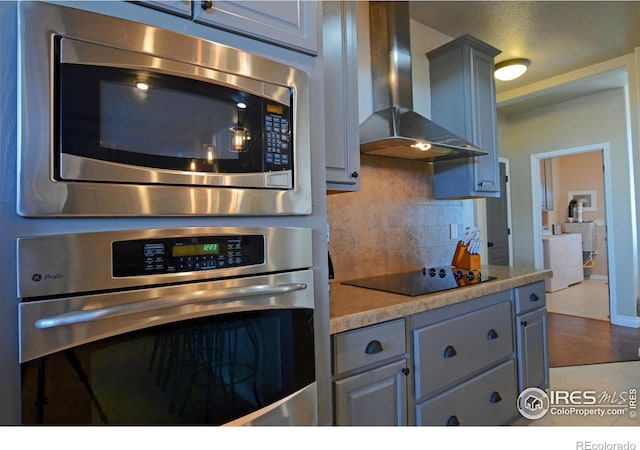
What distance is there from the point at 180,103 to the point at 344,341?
35.6 inches

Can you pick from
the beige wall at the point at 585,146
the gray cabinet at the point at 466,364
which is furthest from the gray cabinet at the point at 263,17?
the beige wall at the point at 585,146

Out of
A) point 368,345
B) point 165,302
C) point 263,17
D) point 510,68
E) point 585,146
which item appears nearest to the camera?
point 165,302

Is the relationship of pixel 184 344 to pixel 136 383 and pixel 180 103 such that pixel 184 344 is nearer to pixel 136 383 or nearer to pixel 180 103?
pixel 136 383

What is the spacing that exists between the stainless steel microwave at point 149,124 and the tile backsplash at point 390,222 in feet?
3.51

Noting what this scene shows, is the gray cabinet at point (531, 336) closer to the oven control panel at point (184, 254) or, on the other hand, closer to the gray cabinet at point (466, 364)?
the gray cabinet at point (466, 364)

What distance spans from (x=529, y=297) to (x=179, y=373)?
6.75 ft

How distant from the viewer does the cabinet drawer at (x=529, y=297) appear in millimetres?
1959

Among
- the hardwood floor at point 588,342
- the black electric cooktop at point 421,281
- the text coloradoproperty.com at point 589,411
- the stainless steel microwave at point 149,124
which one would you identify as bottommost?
the hardwood floor at point 588,342

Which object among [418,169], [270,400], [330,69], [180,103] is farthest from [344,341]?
[418,169]

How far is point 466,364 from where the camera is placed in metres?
1.60

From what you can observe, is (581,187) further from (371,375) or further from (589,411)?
(371,375)

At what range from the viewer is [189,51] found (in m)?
0.76

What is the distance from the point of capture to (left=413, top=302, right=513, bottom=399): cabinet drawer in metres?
1.41

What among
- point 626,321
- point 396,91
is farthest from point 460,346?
point 626,321
